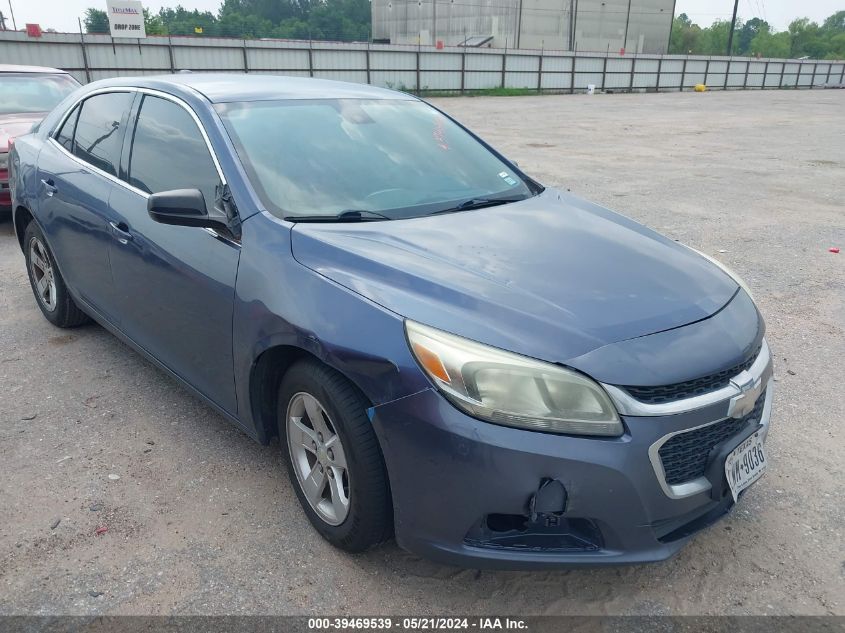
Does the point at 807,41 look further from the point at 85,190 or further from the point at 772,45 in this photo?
the point at 85,190

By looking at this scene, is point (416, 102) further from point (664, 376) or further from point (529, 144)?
point (529, 144)

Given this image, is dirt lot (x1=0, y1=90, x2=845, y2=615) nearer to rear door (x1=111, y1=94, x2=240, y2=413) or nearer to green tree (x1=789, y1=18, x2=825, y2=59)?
rear door (x1=111, y1=94, x2=240, y2=413)

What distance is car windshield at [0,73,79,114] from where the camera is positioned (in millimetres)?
7781

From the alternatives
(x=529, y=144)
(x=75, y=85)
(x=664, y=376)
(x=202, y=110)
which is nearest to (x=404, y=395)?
(x=664, y=376)

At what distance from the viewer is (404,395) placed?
6.89ft

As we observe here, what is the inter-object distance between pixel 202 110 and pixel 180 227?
1.80ft

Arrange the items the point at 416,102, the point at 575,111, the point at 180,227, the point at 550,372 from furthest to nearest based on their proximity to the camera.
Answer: the point at 575,111 < the point at 416,102 < the point at 180,227 < the point at 550,372

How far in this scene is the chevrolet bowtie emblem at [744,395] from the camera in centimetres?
222

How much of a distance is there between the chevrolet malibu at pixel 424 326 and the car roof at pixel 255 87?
0.09 ft

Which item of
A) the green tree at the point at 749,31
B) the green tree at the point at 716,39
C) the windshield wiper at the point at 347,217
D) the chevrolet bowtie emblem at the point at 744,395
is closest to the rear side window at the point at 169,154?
the windshield wiper at the point at 347,217

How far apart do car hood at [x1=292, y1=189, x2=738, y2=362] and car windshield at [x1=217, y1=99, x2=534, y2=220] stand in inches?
6.9

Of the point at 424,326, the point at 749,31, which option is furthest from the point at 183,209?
the point at 749,31

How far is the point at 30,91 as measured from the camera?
8078mm

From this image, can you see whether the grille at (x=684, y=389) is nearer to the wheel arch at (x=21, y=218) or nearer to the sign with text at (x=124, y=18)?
the wheel arch at (x=21, y=218)
